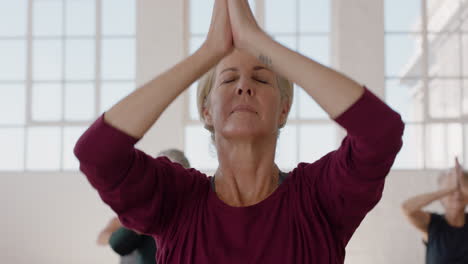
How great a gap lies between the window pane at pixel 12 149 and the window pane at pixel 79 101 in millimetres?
573

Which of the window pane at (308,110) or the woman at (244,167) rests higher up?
the window pane at (308,110)

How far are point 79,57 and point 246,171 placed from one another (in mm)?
5487

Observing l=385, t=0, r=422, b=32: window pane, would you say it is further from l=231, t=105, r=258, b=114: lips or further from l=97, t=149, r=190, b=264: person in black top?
l=231, t=105, r=258, b=114: lips

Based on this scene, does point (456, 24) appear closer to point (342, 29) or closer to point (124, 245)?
point (342, 29)

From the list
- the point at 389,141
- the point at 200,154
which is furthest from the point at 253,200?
the point at 200,154

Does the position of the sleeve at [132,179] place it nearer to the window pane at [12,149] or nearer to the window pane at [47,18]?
the window pane at [12,149]

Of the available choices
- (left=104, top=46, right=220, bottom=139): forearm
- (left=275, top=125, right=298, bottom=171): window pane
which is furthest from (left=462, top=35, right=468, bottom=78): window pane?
(left=104, top=46, right=220, bottom=139): forearm

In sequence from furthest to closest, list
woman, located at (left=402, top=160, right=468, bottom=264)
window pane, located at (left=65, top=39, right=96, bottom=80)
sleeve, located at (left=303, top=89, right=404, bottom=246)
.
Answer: window pane, located at (left=65, top=39, right=96, bottom=80), woman, located at (left=402, top=160, right=468, bottom=264), sleeve, located at (left=303, top=89, right=404, bottom=246)

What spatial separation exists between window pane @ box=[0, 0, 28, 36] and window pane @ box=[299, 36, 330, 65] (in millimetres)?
3083

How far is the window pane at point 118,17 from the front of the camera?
642 centimetres

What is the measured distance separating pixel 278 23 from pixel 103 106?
212cm

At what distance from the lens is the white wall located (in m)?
6.06

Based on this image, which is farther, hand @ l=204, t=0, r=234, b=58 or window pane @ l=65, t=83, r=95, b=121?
window pane @ l=65, t=83, r=95, b=121

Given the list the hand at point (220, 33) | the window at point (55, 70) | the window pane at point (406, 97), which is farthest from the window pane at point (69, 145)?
the hand at point (220, 33)
